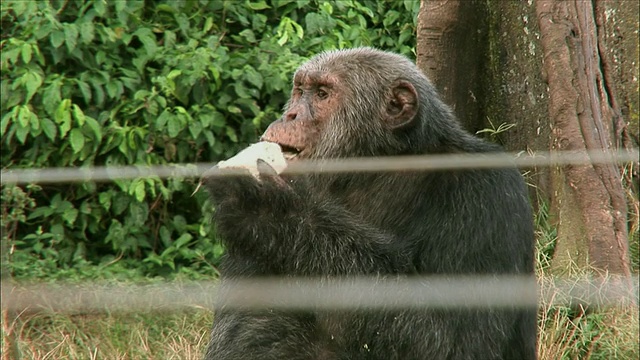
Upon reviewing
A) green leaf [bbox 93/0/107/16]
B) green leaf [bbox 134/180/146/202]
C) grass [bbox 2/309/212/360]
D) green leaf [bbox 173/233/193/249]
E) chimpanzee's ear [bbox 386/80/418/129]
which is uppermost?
green leaf [bbox 93/0/107/16]

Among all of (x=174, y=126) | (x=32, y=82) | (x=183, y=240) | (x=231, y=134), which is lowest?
(x=183, y=240)

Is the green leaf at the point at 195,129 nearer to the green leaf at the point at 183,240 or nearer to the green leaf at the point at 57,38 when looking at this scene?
the green leaf at the point at 183,240

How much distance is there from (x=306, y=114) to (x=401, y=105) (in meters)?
0.41

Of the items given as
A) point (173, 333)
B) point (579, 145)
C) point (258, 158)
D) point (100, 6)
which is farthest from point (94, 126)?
point (579, 145)

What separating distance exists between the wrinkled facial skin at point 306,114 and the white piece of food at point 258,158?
0.06 meters

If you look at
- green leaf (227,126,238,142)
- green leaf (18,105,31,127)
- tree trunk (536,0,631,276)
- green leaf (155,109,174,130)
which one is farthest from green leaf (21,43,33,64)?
tree trunk (536,0,631,276)

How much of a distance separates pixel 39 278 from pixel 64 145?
100 cm

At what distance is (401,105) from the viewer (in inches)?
162

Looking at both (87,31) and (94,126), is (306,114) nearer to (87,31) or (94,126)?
(94,126)

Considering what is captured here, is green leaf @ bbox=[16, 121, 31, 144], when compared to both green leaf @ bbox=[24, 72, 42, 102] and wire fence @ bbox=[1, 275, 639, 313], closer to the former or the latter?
green leaf @ bbox=[24, 72, 42, 102]

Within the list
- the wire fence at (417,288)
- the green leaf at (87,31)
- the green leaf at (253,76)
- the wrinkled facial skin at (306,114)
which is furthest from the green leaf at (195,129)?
the wrinkled facial skin at (306,114)

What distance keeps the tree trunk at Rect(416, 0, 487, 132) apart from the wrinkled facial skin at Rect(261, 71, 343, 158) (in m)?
1.49

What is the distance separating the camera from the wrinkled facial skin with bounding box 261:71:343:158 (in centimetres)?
400

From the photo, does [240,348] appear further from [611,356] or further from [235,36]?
[235,36]
